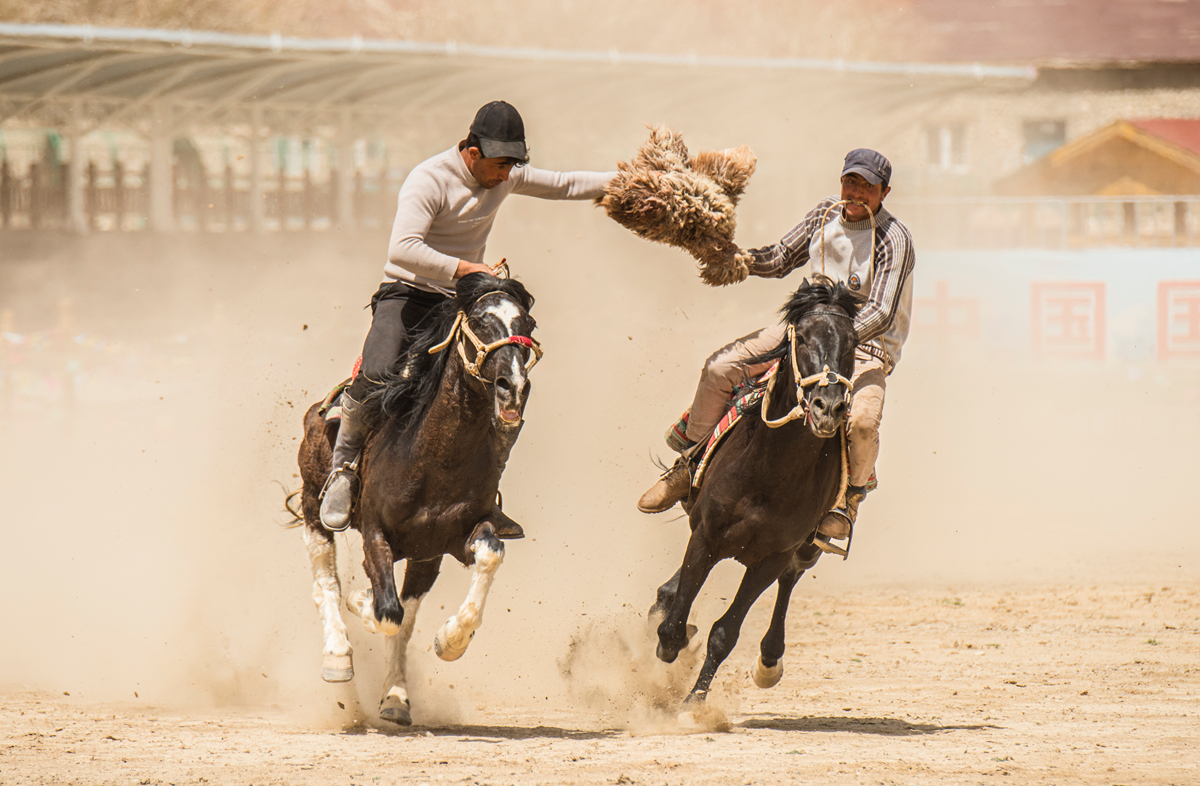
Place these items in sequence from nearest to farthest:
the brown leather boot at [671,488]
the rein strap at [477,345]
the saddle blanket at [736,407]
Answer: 1. the rein strap at [477,345]
2. the saddle blanket at [736,407]
3. the brown leather boot at [671,488]

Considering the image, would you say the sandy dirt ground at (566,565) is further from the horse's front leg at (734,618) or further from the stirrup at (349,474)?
the stirrup at (349,474)

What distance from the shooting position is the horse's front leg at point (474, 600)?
18.3ft

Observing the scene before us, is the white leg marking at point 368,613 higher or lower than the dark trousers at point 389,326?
lower

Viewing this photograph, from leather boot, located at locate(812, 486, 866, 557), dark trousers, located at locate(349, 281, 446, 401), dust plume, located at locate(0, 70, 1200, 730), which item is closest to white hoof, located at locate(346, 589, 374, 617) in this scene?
dust plume, located at locate(0, 70, 1200, 730)

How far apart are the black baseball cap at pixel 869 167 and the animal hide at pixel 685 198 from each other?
545 millimetres

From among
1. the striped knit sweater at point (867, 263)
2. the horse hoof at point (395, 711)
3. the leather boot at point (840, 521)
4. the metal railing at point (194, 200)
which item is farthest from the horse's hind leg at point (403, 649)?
the metal railing at point (194, 200)

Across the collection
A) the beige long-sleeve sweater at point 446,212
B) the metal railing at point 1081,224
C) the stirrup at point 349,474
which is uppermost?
the metal railing at point 1081,224

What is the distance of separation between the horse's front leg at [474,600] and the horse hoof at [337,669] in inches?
20.5

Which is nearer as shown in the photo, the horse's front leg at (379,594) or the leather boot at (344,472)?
the horse's front leg at (379,594)

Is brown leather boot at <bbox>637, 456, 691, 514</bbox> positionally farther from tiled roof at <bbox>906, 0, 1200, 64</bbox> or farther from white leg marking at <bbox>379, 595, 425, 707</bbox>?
tiled roof at <bbox>906, 0, 1200, 64</bbox>

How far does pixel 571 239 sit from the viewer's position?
19062 mm

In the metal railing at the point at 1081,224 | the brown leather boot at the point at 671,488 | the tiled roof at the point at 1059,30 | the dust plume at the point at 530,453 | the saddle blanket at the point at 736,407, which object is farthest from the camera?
the tiled roof at the point at 1059,30

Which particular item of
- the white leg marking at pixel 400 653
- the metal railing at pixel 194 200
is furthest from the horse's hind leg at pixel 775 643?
the metal railing at pixel 194 200

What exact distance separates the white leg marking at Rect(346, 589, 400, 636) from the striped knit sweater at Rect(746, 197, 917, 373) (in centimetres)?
256
